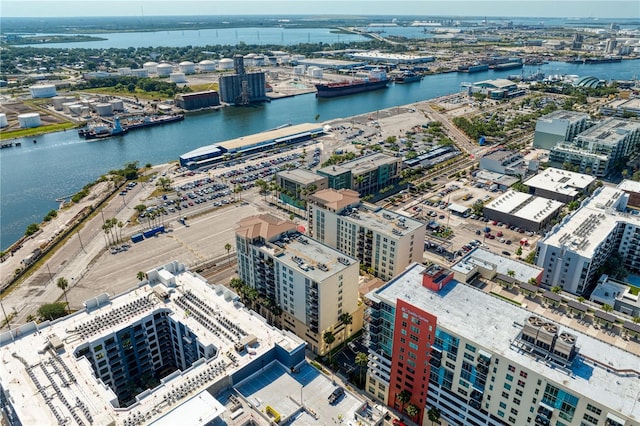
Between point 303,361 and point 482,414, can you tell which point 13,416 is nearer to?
point 303,361

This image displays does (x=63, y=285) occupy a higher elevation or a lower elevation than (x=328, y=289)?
lower

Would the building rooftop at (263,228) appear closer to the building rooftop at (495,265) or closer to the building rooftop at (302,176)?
the building rooftop at (495,265)

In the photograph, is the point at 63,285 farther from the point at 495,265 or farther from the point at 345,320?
the point at 495,265

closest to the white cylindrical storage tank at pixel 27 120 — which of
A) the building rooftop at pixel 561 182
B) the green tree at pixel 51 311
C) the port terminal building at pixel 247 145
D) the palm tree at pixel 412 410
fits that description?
the port terminal building at pixel 247 145

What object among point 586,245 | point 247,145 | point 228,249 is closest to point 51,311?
point 228,249

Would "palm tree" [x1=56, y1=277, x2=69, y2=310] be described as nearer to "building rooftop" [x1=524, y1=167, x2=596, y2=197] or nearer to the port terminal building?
the port terminal building

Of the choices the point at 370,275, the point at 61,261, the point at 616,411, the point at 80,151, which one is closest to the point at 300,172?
the point at 370,275

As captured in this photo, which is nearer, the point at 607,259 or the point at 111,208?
the point at 607,259
